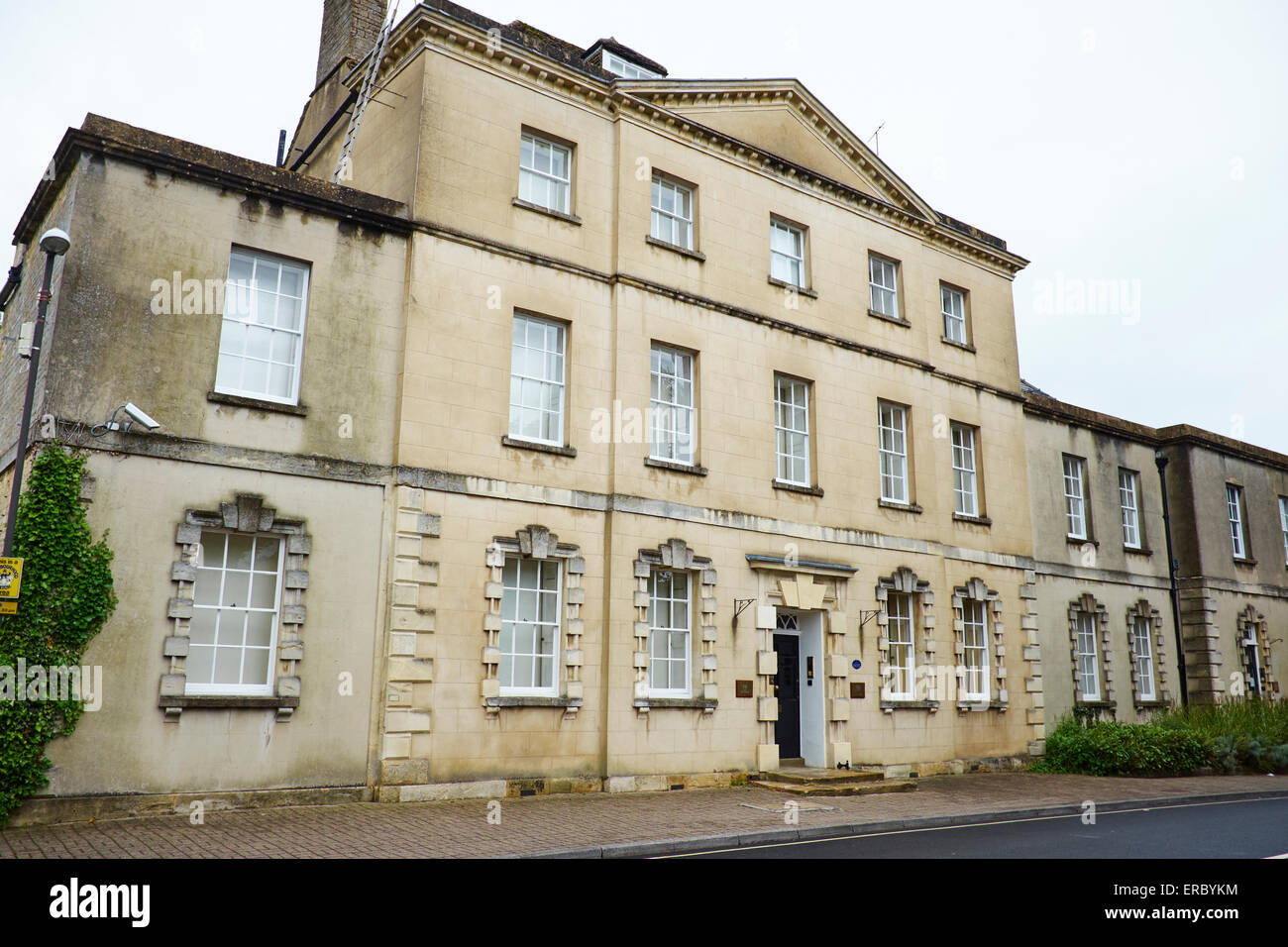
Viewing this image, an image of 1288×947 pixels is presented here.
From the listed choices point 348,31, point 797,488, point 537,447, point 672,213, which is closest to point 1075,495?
point 797,488

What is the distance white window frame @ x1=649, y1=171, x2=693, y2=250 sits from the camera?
17.7 meters

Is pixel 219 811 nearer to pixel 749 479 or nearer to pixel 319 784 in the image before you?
pixel 319 784

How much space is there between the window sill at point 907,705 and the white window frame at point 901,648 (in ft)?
0.33

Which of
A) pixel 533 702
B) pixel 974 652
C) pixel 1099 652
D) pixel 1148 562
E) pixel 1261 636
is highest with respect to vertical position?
pixel 1148 562

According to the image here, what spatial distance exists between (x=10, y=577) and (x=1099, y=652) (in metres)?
23.0

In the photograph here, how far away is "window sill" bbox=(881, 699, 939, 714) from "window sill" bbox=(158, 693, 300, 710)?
1108 centimetres

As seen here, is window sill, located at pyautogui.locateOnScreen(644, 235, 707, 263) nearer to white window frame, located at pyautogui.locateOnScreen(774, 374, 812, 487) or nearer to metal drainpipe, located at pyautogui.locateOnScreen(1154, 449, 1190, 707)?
white window frame, located at pyautogui.locateOnScreen(774, 374, 812, 487)

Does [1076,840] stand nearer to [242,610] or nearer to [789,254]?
[242,610]

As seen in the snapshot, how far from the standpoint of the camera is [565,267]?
16.2 m

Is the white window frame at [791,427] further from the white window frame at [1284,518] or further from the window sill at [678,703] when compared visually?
the white window frame at [1284,518]

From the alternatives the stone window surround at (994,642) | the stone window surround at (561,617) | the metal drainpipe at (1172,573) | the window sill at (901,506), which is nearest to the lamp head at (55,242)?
the stone window surround at (561,617)

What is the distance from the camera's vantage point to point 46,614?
36.4 ft

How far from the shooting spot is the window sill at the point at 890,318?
2045 centimetres
